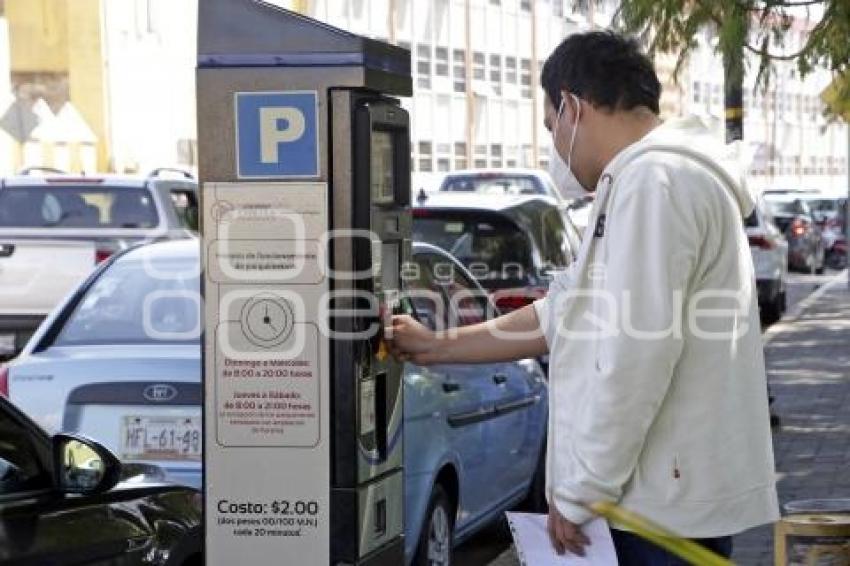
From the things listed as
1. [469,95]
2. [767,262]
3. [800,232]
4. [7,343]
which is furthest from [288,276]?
[469,95]

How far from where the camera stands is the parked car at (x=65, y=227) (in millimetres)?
13469

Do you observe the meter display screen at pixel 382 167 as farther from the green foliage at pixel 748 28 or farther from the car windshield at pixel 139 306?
the green foliage at pixel 748 28

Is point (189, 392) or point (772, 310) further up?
point (189, 392)

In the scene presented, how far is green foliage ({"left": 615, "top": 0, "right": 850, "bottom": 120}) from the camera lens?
294 inches

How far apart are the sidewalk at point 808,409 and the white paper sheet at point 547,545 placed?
150 inches

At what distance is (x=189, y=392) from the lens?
6117mm

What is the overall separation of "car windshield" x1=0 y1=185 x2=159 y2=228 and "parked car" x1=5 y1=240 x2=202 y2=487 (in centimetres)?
799

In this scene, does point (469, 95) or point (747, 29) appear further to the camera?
point (469, 95)

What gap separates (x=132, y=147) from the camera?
37469 mm

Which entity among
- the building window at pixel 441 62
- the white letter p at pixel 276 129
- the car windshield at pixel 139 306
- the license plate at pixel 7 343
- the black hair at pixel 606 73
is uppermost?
the building window at pixel 441 62

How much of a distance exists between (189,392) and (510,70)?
5055 centimetres

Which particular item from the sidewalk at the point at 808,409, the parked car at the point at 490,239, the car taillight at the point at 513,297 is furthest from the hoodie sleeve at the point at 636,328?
the parked car at the point at 490,239

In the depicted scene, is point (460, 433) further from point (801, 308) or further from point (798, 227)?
point (798, 227)

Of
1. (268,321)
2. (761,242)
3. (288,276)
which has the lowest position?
(761,242)
